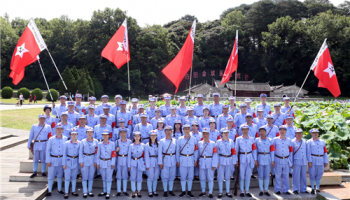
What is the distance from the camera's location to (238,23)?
7225cm

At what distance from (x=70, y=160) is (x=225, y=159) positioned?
4.57 metres

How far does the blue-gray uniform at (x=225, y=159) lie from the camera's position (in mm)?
8070

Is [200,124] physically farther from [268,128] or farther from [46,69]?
[46,69]

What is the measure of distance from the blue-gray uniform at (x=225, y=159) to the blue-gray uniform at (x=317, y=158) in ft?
8.06

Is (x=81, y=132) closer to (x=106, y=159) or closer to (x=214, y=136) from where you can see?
(x=106, y=159)

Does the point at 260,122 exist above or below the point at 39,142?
above

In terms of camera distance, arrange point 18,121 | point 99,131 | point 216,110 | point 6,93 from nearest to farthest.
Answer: point 99,131, point 216,110, point 18,121, point 6,93

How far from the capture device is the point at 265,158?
8273mm

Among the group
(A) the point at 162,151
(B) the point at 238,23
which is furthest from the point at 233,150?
(B) the point at 238,23

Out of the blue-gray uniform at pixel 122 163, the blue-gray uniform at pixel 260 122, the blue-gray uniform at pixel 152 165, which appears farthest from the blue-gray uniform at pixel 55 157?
the blue-gray uniform at pixel 260 122

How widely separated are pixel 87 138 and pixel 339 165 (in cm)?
940

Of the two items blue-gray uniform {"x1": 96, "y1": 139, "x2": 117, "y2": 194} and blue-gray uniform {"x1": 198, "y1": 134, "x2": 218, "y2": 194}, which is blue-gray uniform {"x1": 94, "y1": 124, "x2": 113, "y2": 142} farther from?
blue-gray uniform {"x1": 198, "y1": 134, "x2": 218, "y2": 194}

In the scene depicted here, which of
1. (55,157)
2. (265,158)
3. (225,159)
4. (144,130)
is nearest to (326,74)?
(265,158)

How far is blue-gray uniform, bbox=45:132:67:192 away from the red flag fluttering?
3012 mm
